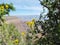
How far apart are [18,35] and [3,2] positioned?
85cm

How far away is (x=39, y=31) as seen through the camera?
2836 mm

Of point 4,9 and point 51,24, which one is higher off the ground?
point 51,24

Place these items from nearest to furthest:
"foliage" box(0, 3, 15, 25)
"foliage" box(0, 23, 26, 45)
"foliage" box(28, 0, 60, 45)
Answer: "foliage" box(28, 0, 60, 45), "foliage" box(0, 23, 26, 45), "foliage" box(0, 3, 15, 25)

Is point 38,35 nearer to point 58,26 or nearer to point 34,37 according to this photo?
point 34,37

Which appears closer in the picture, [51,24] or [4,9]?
[51,24]

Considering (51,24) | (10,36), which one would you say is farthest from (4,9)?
(51,24)

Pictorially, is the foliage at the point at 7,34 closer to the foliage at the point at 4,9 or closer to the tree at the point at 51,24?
the foliage at the point at 4,9

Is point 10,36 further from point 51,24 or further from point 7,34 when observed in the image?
point 51,24

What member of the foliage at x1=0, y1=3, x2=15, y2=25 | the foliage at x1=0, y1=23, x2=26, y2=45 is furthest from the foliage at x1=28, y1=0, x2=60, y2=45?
the foliage at x1=0, y1=3, x2=15, y2=25

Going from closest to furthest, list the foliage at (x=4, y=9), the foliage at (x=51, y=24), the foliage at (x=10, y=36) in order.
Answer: the foliage at (x=51, y=24)
the foliage at (x=10, y=36)
the foliage at (x=4, y=9)

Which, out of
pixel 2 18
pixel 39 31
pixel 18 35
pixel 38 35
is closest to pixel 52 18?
pixel 39 31

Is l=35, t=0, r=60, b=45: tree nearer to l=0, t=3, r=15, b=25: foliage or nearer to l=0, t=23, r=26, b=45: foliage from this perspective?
l=0, t=23, r=26, b=45: foliage

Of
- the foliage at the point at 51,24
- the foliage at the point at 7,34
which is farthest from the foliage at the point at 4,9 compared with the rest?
the foliage at the point at 51,24

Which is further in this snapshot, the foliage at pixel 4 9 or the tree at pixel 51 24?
the foliage at pixel 4 9
